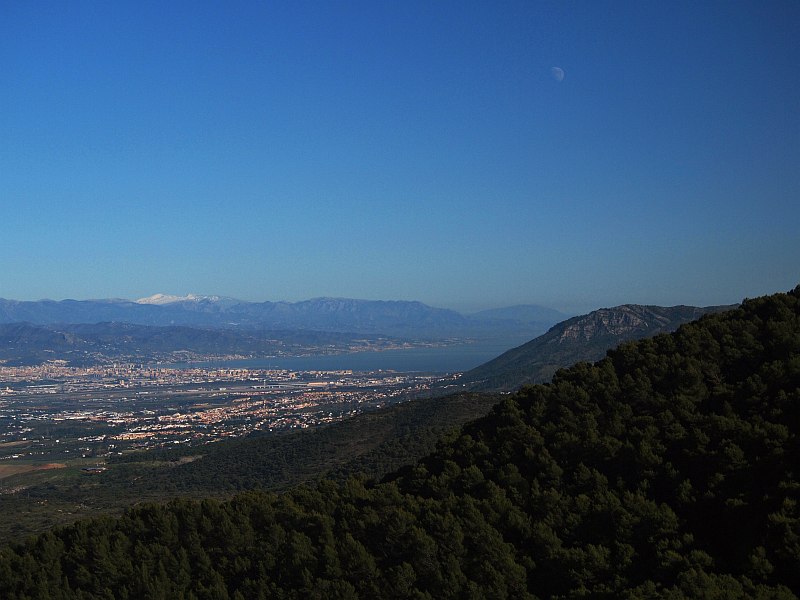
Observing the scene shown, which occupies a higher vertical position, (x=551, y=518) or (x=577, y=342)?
(x=577, y=342)

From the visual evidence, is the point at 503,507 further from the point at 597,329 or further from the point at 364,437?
the point at 597,329

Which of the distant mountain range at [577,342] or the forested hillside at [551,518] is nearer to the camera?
the forested hillside at [551,518]

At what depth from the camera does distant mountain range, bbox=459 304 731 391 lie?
128 meters

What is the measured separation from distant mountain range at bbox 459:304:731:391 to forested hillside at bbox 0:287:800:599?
8723 centimetres

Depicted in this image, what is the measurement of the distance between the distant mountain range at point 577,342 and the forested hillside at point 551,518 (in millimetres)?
87229

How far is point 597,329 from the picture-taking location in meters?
148

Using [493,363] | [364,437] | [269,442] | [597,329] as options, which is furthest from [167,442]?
[597,329]

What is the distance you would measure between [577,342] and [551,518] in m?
123

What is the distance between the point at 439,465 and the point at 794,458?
1334 cm

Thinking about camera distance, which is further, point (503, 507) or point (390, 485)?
point (390, 485)

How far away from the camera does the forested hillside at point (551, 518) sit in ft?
71.4

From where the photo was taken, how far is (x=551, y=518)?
24.9 m

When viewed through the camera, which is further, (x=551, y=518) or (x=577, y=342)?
(x=577, y=342)

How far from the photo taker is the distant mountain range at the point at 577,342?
5054 inches
